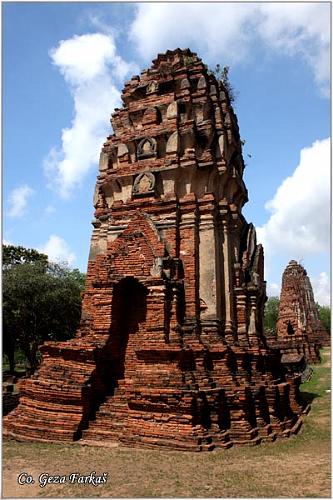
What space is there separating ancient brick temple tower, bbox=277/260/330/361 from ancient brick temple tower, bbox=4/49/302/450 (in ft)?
54.2

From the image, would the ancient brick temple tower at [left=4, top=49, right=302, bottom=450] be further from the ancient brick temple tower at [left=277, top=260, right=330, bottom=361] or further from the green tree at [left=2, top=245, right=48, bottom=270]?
the green tree at [left=2, top=245, right=48, bottom=270]

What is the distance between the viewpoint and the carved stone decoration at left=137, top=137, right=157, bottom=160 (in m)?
12.4

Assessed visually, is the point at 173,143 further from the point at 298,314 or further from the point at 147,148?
the point at 298,314

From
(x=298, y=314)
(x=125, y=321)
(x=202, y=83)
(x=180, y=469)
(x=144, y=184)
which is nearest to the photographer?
(x=180, y=469)

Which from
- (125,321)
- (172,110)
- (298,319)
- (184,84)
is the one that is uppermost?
(184,84)

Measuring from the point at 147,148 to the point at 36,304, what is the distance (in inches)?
683

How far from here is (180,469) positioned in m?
6.84

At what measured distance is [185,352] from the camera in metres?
9.27

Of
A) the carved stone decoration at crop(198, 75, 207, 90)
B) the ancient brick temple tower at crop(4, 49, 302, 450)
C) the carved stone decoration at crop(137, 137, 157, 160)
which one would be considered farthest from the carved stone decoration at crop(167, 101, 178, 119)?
the carved stone decoration at crop(198, 75, 207, 90)

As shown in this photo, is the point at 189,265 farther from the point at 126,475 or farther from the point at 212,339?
the point at 126,475

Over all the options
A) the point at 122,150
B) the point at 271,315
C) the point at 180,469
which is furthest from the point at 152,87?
the point at 271,315

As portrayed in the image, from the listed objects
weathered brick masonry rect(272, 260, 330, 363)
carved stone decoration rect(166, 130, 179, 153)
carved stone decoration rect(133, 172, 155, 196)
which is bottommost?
weathered brick masonry rect(272, 260, 330, 363)

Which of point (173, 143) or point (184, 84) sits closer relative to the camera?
point (173, 143)

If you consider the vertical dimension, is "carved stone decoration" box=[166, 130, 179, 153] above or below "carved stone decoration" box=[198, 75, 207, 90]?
below
